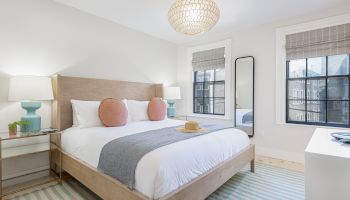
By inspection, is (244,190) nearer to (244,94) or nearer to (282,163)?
(282,163)

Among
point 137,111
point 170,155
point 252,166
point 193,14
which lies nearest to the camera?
point 170,155

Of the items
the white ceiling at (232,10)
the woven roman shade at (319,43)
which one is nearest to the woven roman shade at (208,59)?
the white ceiling at (232,10)

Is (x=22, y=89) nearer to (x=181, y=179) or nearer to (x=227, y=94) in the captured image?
(x=181, y=179)

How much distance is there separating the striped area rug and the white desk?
0.94 metres

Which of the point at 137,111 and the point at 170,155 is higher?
the point at 137,111

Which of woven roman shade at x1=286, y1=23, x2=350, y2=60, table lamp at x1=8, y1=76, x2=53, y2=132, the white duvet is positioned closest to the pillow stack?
the white duvet

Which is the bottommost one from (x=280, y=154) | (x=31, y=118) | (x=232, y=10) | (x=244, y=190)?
(x=244, y=190)

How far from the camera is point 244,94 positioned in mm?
3678

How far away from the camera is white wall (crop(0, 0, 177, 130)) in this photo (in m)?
2.33

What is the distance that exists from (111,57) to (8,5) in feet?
4.81

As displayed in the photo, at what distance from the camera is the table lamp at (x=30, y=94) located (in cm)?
217

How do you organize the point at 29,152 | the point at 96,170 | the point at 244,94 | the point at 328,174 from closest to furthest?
1. the point at 328,174
2. the point at 96,170
3. the point at 29,152
4. the point at 244,94

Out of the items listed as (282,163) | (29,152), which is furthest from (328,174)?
(29,152)

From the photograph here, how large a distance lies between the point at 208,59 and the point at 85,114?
2795mm
